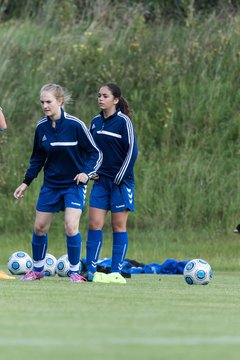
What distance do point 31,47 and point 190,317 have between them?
16.1m

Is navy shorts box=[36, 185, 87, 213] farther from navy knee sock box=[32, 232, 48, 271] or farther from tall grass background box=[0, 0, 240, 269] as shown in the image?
tall grass background box=[0, 0, 240, 269]

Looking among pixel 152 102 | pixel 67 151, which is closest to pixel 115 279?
pixel 67 151

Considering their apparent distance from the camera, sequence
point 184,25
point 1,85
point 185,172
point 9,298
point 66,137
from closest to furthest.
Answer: point 9,298 < point 66,137 < point 185,172 < point 1,85 < point 184,25

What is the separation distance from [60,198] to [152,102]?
10.4 metres

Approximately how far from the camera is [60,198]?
1124 cm

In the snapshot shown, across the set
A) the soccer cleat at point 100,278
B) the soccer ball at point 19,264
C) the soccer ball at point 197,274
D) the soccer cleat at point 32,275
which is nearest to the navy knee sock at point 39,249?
Answer: the soccer cleat at point 32,275

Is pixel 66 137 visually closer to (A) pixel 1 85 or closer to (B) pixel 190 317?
(B) pixel 190 317

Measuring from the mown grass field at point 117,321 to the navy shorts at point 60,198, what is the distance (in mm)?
802

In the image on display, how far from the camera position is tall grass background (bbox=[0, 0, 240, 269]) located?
19.0 m

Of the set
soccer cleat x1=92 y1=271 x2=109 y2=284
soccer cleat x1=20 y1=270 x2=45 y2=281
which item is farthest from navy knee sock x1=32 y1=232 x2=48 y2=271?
soccer cleat x1=92 y1=271 x2=109 y2=284

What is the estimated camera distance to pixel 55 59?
22.5 metres

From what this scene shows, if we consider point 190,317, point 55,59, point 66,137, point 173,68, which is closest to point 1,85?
point 55,59

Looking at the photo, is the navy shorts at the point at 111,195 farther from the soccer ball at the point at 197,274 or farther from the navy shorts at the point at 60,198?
the soccer ball at the point at 197,274

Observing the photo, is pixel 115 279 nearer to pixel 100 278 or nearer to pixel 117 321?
pixel 100 278
